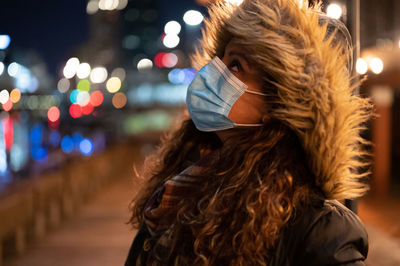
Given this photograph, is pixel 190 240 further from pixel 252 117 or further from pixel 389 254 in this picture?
pixel 389 254

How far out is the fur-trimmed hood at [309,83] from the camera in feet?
5.21

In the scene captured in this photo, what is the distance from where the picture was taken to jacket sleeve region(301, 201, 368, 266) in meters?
1.45

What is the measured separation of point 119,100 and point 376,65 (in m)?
70.3

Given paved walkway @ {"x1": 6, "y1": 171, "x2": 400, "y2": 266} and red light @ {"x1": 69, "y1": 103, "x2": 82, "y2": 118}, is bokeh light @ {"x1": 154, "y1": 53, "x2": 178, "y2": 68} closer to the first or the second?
red light @ {"x1": 69, "y1": 103, "x2": 82, "y2": 118}

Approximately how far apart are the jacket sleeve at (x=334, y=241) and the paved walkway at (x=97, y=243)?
3.86 metres

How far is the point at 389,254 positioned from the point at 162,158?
425 centimetres

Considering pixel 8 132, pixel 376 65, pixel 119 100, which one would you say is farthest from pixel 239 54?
pixel 119 100

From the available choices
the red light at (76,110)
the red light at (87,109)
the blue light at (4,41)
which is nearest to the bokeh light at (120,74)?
the red light at (87,109)

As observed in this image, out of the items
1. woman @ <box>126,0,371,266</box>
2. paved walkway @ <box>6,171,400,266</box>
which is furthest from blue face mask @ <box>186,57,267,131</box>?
paved walkway @ <box>6,171,400,266</box>

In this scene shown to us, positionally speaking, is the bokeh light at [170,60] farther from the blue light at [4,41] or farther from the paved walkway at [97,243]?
the blue light at [4,41]

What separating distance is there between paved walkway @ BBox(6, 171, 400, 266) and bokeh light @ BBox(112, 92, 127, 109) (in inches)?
2579

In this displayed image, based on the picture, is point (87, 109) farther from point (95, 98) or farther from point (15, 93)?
point (15, 93)

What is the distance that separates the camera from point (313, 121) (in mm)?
1607

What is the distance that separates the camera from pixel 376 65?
31.2 feet
